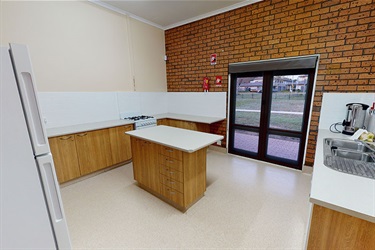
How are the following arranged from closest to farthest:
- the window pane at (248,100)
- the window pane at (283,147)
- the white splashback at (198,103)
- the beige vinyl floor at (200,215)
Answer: the beige vinyl floor at (200,215), the window pane at (283,147), the window pane at (248,100), the white splashback at (198,103)

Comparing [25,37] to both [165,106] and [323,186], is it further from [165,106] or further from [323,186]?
[323,186]

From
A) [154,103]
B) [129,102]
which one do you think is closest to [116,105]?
[129,102]

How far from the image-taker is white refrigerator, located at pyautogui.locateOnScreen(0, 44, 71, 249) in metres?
0.74

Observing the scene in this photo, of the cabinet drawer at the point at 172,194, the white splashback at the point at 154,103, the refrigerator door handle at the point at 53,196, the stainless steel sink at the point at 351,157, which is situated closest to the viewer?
A: the refrigerator door handle at the point at 53,196

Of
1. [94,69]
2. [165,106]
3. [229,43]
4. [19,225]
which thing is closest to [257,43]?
[229,43]

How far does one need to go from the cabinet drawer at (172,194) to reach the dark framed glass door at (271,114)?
2130mm

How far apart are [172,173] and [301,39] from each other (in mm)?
2877

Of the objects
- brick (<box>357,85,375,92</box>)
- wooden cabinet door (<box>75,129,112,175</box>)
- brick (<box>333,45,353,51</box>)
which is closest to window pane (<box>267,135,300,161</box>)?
brick (<box>357,85,375,92</box>)

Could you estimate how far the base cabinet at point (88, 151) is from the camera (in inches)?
99.5

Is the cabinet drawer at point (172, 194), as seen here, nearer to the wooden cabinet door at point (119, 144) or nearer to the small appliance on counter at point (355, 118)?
the wooden cabinet door at point (119, 144)

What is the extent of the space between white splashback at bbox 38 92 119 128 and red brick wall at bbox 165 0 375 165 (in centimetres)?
212

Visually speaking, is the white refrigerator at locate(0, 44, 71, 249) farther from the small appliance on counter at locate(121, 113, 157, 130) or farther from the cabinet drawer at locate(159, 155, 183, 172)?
the small appliance on counter at locate(121, 113, 157, 130)

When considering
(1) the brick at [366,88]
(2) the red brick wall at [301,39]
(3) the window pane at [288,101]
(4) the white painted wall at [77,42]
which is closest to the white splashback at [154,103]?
(4) the white painted wall at [77,42]

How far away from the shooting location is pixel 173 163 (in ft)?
6.59
